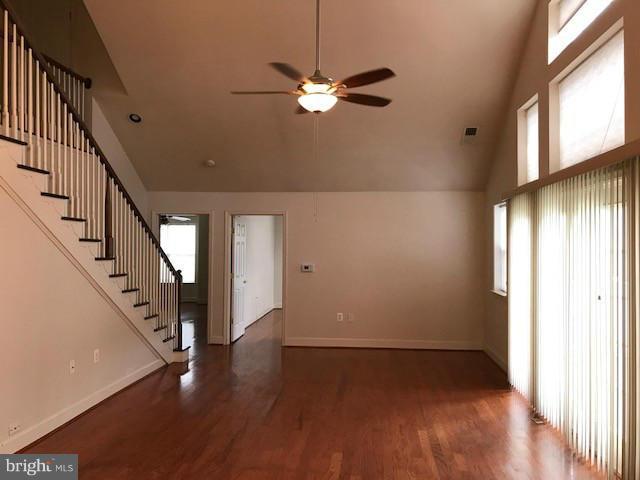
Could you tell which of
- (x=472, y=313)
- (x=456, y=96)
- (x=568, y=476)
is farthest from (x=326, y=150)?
(x=568, y=476)

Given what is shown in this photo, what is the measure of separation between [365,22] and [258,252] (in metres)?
5.58

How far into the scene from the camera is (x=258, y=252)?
9.27 m

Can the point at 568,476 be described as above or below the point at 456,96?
below

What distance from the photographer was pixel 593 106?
135 inches

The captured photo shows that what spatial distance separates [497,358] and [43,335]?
5.29 m

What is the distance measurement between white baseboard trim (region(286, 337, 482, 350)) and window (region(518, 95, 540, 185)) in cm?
283

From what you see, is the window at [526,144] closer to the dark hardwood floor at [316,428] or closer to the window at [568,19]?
the window at [568,19]

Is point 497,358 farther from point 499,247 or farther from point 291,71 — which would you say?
point 291,71

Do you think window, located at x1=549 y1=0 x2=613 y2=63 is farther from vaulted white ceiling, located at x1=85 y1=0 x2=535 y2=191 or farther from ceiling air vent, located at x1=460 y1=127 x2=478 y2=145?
ceiling air vent, located at x1=460 y1=127 x2=478 y2=145

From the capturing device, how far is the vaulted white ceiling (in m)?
4.61

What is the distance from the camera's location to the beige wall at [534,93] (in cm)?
275

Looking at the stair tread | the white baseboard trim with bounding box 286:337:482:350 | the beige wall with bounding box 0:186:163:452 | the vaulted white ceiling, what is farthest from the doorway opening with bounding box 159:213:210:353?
the stair tread

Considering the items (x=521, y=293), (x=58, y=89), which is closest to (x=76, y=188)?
(x=58, y=89)

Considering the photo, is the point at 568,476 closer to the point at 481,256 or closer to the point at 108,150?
the point at 481,256
